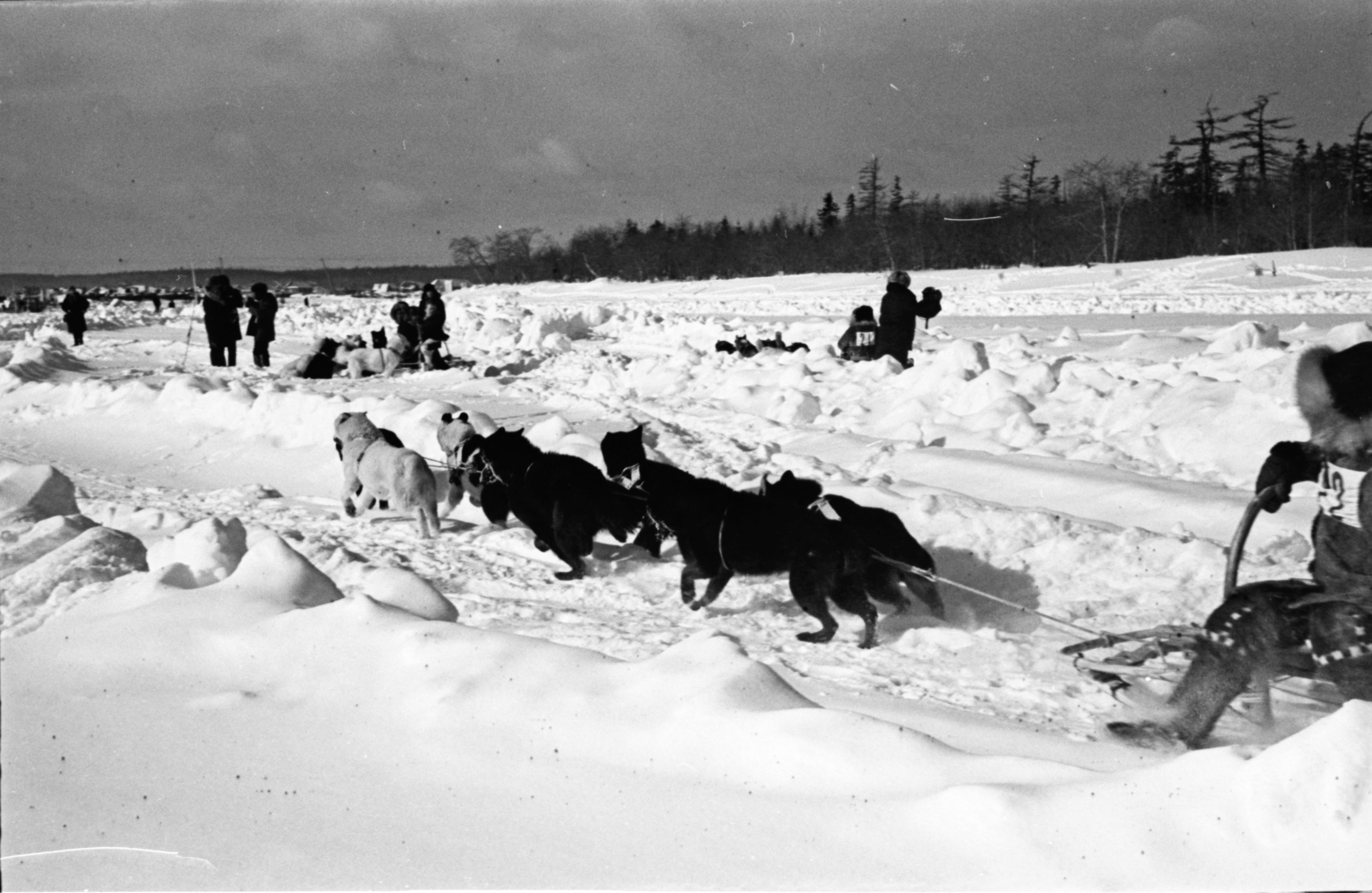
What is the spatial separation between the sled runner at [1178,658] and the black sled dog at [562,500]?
8.57 feet

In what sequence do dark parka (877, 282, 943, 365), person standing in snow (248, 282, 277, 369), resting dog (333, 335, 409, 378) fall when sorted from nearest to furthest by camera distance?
1. dark parka (877, 282, 943, 365)
2. resting dog (333, 335, 409, 378)
3. person standing in snow (248, 282, 277, 369)

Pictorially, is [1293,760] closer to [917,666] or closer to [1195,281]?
[917,666]

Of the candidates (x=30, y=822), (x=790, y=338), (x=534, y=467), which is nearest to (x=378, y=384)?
(x=790, y=338)

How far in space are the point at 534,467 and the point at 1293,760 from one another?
4.45 metres

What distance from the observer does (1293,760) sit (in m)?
2.39

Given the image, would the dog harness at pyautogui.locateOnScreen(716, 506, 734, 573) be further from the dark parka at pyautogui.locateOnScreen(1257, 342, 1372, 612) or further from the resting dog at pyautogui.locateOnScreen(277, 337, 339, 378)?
the resting dog at pyautogui.locateOnScreen(277, 337, 339, 378)

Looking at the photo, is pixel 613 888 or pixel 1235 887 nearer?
pixel 1235 887

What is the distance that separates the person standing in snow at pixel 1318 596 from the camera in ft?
10.1

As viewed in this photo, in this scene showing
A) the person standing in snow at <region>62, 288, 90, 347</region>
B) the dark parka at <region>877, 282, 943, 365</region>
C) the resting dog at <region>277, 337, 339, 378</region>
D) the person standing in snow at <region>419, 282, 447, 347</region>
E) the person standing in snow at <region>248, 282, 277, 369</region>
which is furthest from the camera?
the person standing in snow at <region>62, 288, 90, 347</region>

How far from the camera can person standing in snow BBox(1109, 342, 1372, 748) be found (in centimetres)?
309

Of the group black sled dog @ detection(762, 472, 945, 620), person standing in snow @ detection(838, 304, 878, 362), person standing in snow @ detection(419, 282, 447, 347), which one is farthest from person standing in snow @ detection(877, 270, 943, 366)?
black sled dog @ detection(762, 472, 945, 620)

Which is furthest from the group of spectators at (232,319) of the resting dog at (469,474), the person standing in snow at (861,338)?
the resting dog at (469,474)

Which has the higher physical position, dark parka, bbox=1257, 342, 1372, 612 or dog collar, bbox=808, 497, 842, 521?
dark parka, bbox=1257, 342, 1372, 612

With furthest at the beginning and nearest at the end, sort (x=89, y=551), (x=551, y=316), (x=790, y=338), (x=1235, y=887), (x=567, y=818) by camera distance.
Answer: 1. (x=551, y=316)
2. (x=790, y=338)
3. (x=89, y=551)
4. (x=567, y=818)
5. (x=1235, y=887)
